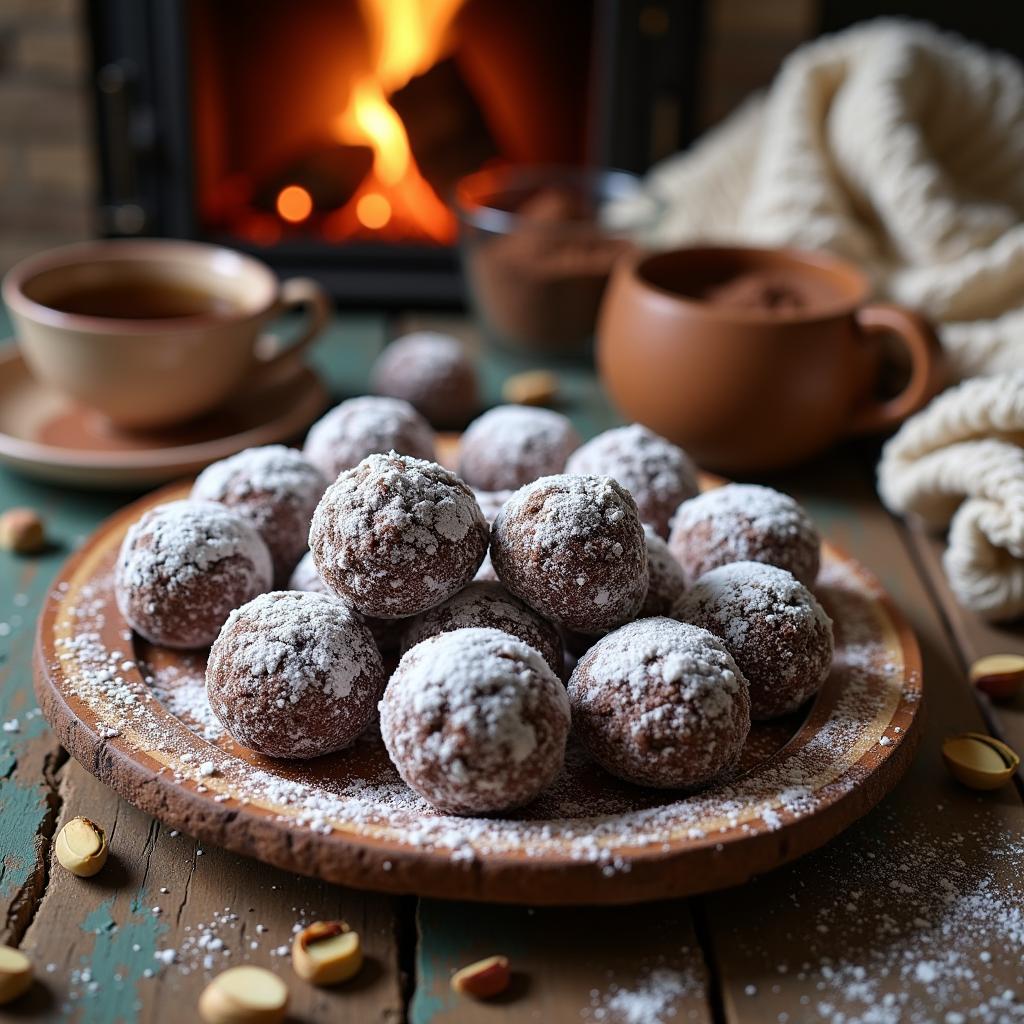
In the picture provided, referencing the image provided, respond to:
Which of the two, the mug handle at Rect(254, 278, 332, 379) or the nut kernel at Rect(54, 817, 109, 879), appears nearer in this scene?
the nut kernel at Rect(54, 817, 109, 879)

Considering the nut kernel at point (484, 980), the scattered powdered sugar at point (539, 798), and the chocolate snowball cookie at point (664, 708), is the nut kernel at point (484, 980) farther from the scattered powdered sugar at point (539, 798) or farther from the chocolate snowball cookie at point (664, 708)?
the chocolate snowball cookie at point (664, 708)

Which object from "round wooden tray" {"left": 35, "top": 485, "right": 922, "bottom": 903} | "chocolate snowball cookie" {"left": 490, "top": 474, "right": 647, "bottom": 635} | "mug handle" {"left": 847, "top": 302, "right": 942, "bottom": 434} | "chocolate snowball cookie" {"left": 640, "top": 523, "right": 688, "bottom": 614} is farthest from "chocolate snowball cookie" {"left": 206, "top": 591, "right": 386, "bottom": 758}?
"mug handle" {"left": 847, "top": 302, "right": 942, "bottom": 434}

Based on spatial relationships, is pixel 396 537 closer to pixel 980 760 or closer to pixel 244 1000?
pixel 244 1000

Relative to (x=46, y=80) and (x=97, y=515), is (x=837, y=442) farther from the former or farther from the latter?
(x=46, y=80)

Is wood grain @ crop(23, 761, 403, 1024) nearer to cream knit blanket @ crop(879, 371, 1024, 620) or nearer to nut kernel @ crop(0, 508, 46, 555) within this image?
nut kernel @ crop(0, 508, 46, 555)

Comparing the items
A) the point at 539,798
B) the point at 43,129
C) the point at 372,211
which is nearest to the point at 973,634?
the point at 539,798

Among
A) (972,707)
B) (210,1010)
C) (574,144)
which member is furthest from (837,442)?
(210,1010)
